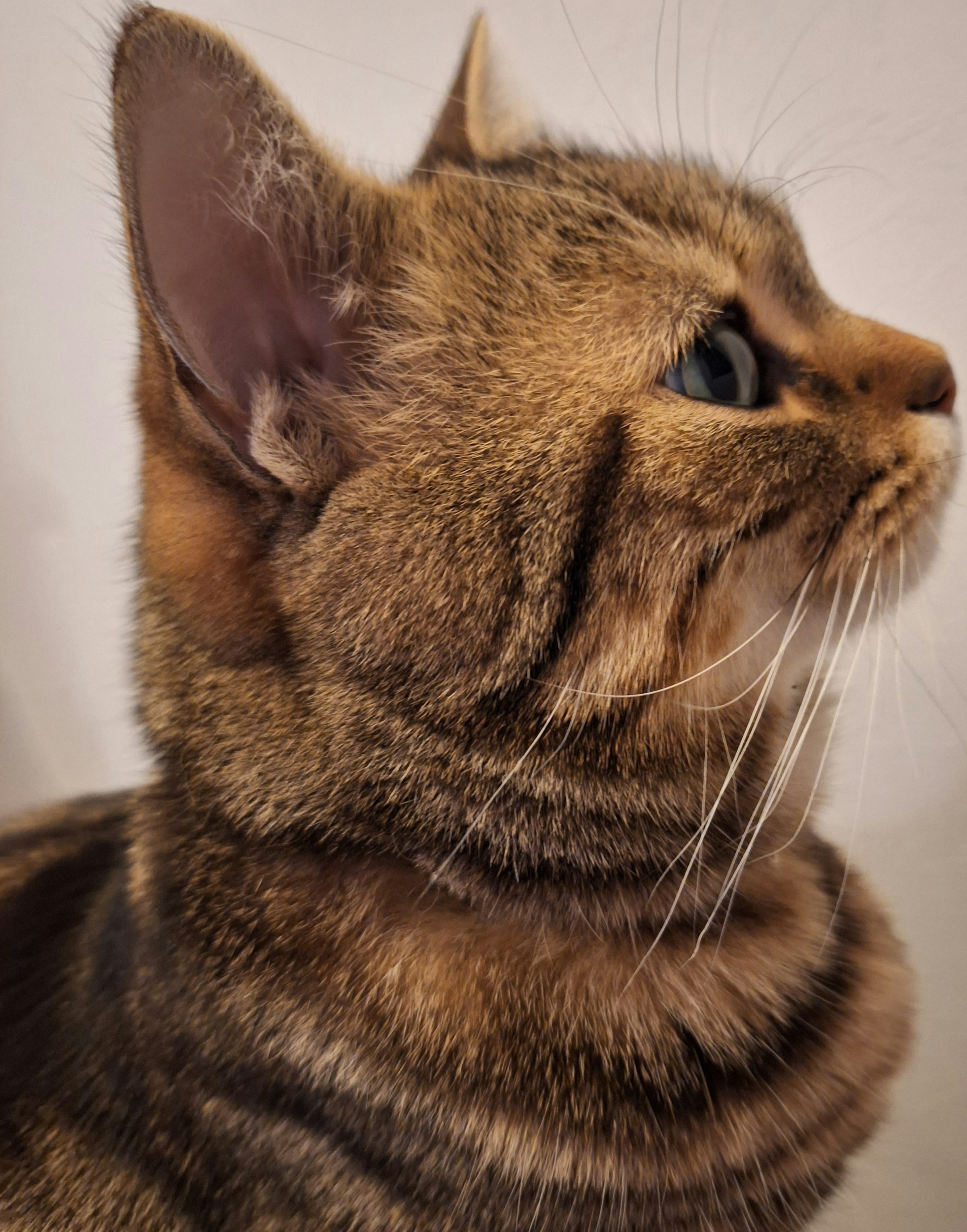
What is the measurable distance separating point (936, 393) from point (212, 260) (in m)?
0.40

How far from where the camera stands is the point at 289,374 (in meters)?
0.42

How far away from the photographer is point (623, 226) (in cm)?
44

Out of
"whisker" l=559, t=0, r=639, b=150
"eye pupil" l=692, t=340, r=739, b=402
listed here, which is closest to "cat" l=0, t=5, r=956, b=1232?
"eye pupil" l=692, t=340, r=739, b=402

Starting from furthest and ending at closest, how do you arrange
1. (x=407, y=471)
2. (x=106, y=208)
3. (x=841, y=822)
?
(x=841, y=822) < (x=106, y=208) < (x=407, y=471)

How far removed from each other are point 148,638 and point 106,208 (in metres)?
0.30

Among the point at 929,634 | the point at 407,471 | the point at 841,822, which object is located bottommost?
the point at 841,822

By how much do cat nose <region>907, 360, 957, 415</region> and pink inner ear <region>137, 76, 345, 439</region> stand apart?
0.33m

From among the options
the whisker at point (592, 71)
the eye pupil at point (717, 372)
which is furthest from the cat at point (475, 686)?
the whisker at point (592, 71)

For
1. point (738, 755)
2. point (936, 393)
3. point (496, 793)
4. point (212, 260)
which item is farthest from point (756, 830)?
point (212, 260)

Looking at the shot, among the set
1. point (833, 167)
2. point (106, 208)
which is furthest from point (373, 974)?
point (833, 167)

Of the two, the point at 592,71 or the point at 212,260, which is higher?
the point at 592,71

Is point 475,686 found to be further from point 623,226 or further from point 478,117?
point 478,117

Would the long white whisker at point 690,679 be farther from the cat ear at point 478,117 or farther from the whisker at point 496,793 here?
the cat ear at point 478,117

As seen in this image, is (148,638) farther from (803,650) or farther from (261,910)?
(803,650)
